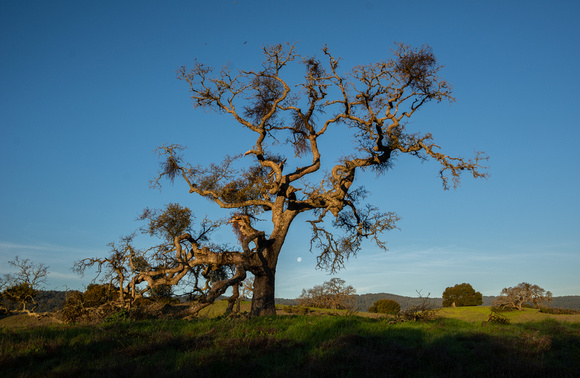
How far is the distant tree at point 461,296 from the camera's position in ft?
157

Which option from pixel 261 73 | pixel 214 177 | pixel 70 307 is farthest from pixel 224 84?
pixel 70 307

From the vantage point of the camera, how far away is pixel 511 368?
771cm

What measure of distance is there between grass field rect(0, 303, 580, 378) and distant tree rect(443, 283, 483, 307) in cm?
3953

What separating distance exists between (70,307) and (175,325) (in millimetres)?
6909

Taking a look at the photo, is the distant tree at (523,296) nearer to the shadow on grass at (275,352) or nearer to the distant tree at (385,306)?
the distant tree at (385,306)

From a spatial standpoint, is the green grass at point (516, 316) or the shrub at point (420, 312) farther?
the green grass at point (516, 316)

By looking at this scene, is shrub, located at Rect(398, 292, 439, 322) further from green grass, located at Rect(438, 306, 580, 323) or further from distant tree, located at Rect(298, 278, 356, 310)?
distant tree, located at Rect(298, 278, 356, 310)

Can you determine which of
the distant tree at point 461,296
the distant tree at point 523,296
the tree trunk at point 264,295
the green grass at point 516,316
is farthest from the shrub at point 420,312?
the distant tree at point 461,296

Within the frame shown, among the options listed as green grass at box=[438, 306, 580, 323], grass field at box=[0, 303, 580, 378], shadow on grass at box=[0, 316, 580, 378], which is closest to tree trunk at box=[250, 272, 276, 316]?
grass field at box=[0, 303, 580, 378]

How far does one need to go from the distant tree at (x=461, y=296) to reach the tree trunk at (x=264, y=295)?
3625 cm

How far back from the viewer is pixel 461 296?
1928 inches

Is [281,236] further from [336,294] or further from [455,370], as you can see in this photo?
[336,294]

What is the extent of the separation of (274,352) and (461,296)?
46393 millimetres

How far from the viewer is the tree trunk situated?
1734 cm
